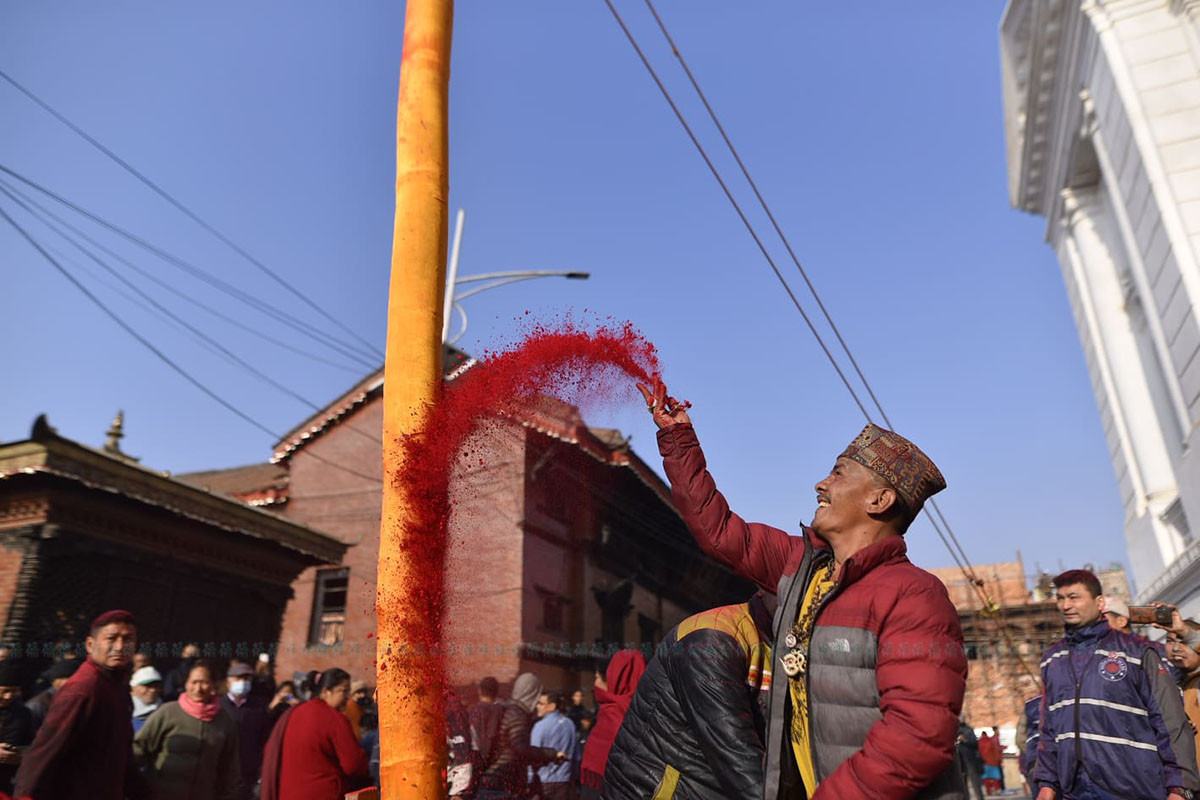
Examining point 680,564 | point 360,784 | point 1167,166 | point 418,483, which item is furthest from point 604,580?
point 418,483

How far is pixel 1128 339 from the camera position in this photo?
684 inches

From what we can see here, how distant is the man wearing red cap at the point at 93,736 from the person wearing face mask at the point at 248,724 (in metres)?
3.19

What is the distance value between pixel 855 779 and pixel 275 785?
4002mm

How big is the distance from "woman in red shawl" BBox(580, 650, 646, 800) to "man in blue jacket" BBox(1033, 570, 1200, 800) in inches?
84.2

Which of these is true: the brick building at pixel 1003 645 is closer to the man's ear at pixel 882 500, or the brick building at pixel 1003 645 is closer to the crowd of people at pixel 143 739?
the crowd of people at pixel 143 739

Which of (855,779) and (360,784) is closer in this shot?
(855,779)

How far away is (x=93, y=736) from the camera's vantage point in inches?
154

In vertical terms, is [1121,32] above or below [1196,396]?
above

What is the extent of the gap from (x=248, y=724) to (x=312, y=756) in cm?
333

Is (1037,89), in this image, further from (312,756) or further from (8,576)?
(8,576)

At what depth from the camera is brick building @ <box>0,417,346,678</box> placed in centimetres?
999

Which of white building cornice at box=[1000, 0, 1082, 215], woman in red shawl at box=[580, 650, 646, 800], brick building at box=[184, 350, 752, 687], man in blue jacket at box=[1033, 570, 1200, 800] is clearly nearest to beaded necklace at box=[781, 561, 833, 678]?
woman in red shawl at box=[580, 650, 646, 800]

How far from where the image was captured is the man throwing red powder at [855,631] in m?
1.87

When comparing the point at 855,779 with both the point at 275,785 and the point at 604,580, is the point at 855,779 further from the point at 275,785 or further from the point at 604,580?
the point at 604,580
